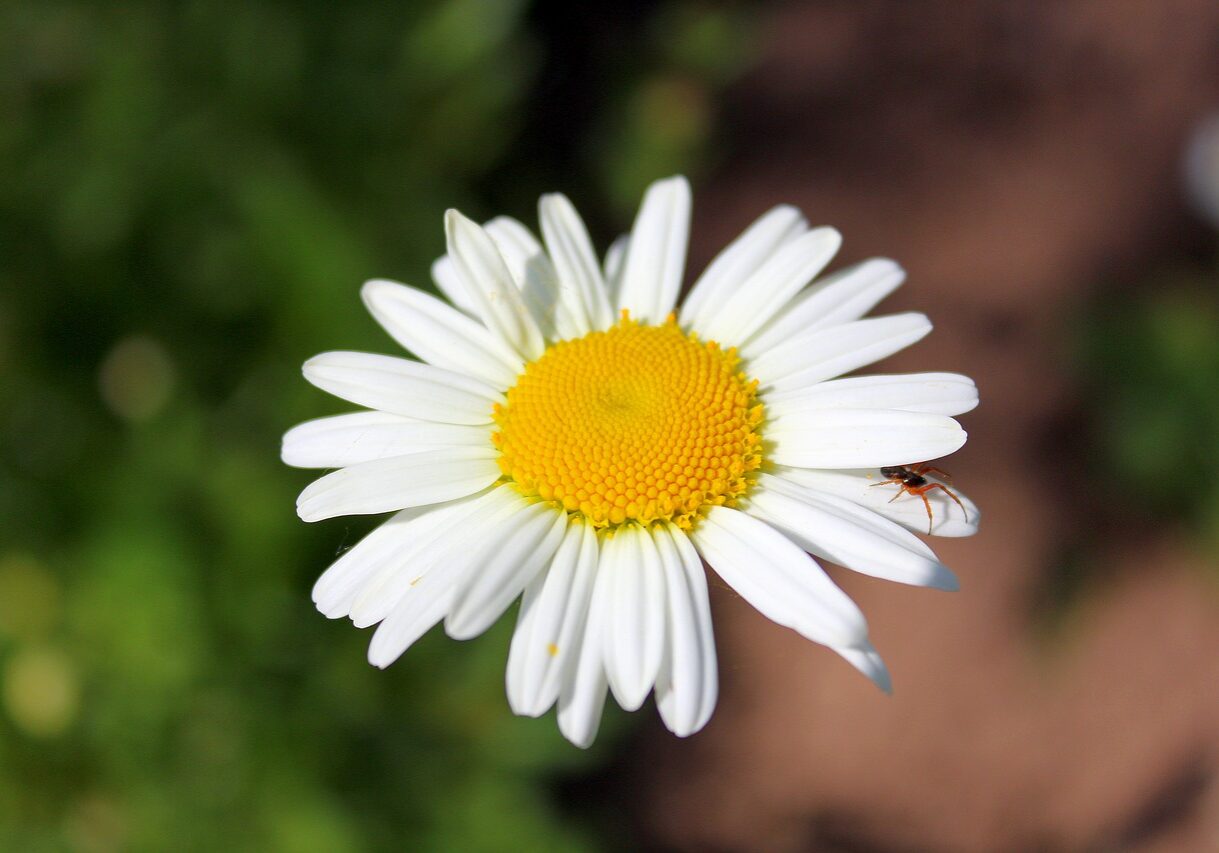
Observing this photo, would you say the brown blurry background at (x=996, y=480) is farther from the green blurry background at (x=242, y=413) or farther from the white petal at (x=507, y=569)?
the white petal at (x=507, y=569)

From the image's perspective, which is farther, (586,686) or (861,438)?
(861,438)

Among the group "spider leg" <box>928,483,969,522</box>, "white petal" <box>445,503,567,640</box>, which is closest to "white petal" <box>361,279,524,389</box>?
"white petal" <box>445,503,567,640</box>

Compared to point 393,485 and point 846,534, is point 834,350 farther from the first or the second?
point 393,485

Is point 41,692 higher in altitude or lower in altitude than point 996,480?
lower

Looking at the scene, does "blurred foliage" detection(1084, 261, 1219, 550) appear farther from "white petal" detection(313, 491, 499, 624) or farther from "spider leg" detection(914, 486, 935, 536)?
"white petal" detection(313, 491, 499, 624)

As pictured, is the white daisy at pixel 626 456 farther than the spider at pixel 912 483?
No

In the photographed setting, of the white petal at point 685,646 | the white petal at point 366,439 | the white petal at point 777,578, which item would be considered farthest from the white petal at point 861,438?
the white petal at point 366,439

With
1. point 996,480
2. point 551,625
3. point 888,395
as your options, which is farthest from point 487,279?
point 996,480
